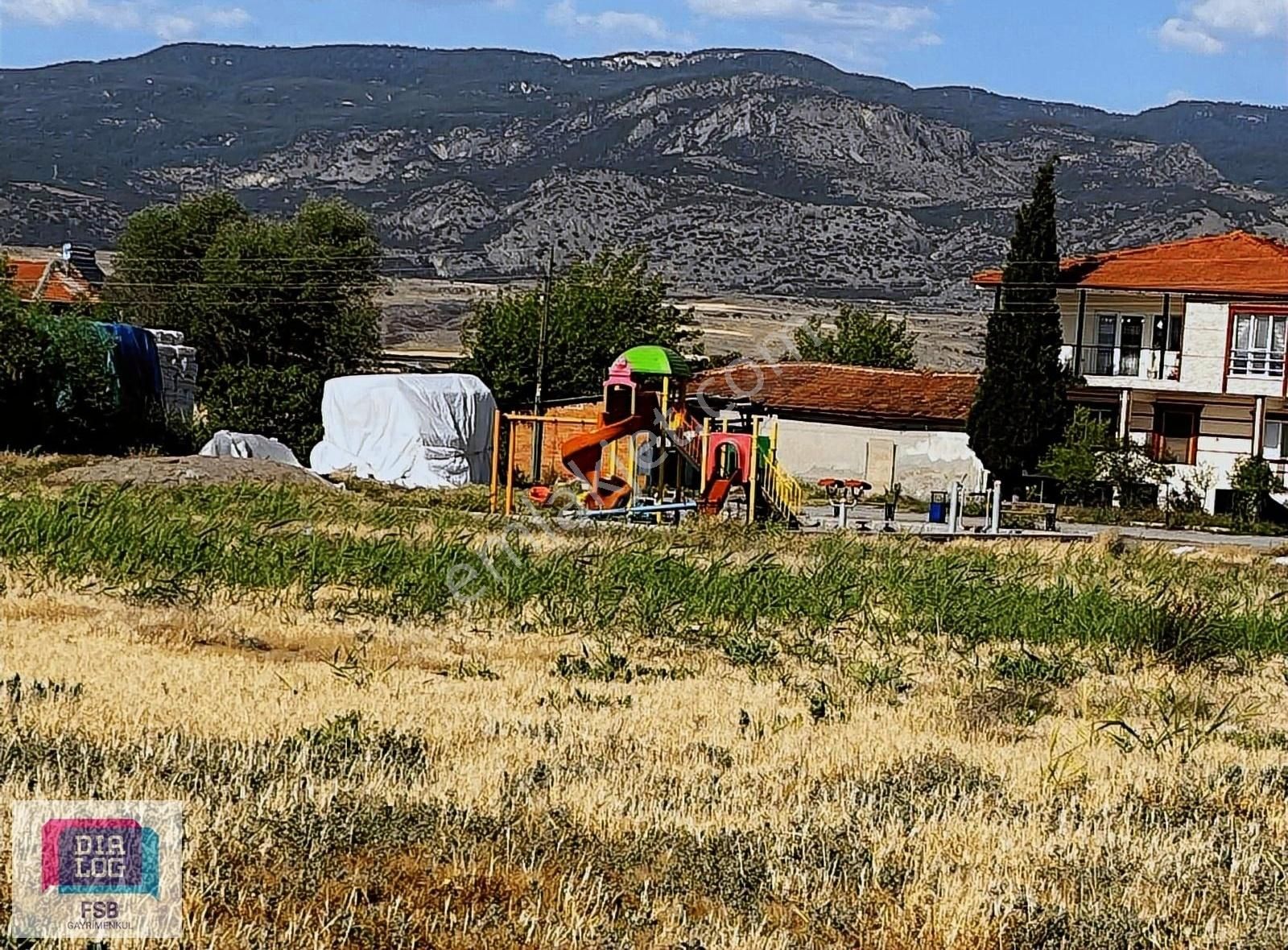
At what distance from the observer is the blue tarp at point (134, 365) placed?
131ft

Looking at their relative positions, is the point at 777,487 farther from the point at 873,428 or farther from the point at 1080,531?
the point at 873,428

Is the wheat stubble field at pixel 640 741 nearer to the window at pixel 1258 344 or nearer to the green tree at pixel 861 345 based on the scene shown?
the window at pixel 1258 344

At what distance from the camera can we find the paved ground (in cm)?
3128

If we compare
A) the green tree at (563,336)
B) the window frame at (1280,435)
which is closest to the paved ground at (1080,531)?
the window frame at (1280,435)

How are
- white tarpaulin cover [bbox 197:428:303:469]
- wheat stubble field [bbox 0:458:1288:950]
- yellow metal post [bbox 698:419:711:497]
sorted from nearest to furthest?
wheat stubble field [bbox 0:458:1288:950], yellow metal post [bbox 698:419:711:497], white tarpaulin cover [bbox 197:428:303:469]

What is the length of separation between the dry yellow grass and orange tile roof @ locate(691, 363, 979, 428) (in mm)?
34912

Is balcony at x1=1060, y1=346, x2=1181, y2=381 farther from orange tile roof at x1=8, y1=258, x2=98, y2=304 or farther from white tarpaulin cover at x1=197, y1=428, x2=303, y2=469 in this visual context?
orange tile roof at x1=8, y1=258, x2=98, y2=304

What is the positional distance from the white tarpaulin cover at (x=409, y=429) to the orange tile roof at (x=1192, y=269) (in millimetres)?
15213

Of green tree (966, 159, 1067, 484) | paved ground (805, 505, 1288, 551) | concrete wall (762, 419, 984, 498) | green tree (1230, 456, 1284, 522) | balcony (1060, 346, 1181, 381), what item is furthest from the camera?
concrete wall (762, 419, 984, 498)

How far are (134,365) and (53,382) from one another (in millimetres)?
3112

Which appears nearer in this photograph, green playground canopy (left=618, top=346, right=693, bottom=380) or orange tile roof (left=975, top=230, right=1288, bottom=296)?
green playground canopy (left=618, top=346, right=693, bottom=380)

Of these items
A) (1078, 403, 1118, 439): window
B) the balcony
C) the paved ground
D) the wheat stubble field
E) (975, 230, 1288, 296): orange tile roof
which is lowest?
the paved ground

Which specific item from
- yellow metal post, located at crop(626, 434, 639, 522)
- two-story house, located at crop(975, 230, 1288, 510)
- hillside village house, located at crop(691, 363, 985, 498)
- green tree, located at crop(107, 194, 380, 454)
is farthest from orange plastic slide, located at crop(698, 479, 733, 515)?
green tree, located at crop(107, 194, 380, 454)

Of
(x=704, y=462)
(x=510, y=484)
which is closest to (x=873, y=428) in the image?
(x=704, y=462)
